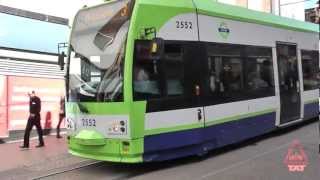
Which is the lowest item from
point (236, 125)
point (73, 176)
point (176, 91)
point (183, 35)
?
point (73, 176)

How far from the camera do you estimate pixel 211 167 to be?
10039mm

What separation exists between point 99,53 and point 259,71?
178 inches

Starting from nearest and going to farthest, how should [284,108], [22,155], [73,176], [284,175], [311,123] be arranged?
[284,175] < [73,176] < [22,155] < [284,108] < [311,123]

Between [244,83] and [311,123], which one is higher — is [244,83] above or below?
above

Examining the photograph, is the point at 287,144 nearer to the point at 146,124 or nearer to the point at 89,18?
the point at 146,124

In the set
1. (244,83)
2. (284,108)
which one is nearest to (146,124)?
(244,83)

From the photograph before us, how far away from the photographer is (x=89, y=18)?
1037cm

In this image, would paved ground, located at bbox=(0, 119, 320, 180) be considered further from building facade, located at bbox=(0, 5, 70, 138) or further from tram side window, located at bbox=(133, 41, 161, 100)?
building facade, located at bbox=(0, 5, 70, 138)

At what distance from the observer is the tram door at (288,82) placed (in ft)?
45.6

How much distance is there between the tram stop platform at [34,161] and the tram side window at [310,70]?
23.3 ft

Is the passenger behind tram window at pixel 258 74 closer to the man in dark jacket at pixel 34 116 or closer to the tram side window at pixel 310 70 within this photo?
the tram side window at pixel 310 70

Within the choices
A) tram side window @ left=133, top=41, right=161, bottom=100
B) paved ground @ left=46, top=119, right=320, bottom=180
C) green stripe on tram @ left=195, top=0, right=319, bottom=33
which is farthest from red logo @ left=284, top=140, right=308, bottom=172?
green stripe on tram @ left=195, top=0, right=319, bottom=33

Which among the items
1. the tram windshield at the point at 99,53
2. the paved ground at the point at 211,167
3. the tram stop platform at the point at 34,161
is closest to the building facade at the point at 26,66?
the tram stop platform at the point at 34,161

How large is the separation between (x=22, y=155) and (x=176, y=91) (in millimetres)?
4884
